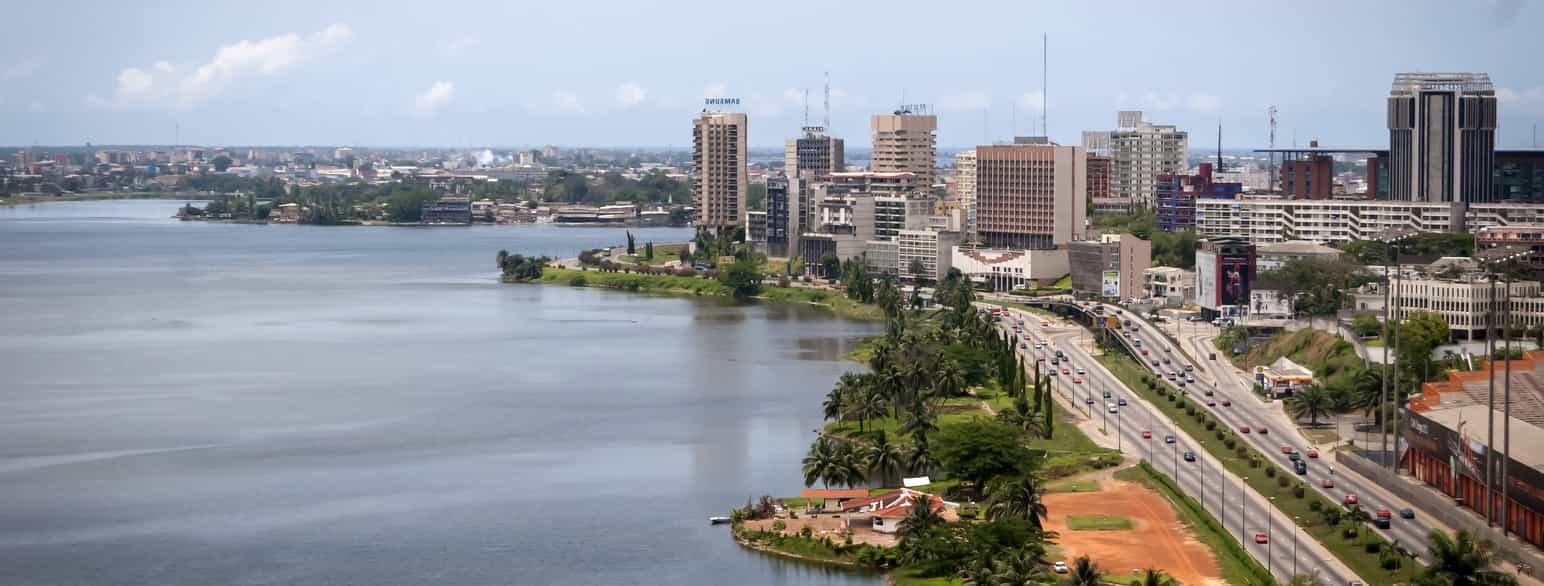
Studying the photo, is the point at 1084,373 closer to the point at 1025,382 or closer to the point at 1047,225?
the point at 1025,382

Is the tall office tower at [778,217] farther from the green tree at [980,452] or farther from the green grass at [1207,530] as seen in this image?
the green grass at [1207,530]

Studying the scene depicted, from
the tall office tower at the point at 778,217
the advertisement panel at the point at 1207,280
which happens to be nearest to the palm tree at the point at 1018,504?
the advertisement panel at the point at 1207,280

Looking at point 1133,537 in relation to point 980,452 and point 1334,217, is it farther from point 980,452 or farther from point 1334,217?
point 1334,217

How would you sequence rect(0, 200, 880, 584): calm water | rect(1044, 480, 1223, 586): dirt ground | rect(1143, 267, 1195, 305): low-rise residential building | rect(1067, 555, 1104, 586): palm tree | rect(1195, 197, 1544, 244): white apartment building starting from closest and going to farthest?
1. rect(1067, 555, 1104, 586): palm tree
2. rect(1044, 480, 1223, 586): dirt ground
3. rect(0, 200, 880, 584): calm water
4. rect(1143, 267, 1195, 305): low-rise residential building
5. rect(1195, 197, 1544, 244): white apartment building

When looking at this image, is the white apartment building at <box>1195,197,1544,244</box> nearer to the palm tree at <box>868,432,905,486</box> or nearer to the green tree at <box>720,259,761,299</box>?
the green tree at <box>720,259,761,299</box>

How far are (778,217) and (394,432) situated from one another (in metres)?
37.7

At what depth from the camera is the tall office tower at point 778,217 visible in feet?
221

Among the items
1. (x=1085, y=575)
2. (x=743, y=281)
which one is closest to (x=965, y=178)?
(x=743, y=281)

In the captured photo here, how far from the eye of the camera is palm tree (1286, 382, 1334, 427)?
29.4m

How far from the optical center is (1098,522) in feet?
76.8

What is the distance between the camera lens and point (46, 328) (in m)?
47.8

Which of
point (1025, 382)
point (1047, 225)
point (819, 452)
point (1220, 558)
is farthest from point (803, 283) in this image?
point (1220, 558)

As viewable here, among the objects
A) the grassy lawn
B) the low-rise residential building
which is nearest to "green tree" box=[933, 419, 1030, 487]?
the grassy lawn

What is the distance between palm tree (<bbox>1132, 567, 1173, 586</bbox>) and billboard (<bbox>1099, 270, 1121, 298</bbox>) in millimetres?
31152
